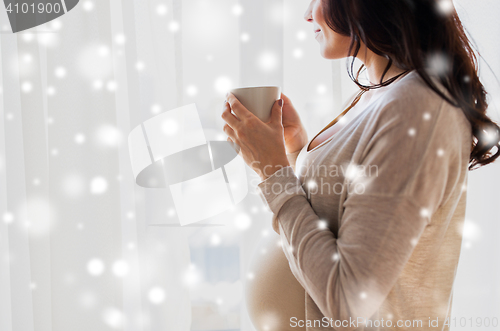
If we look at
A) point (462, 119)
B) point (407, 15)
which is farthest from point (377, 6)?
point (462, 119)

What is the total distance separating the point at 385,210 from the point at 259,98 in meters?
0.30

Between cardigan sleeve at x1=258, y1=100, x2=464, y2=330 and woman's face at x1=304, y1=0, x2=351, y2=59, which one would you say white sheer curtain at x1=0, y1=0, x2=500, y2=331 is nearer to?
woman's face at x1=304, y1=0, x2=351, y2=59

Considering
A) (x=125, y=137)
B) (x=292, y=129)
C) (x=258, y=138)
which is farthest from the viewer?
(x=125, y=137)

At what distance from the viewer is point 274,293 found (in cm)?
63

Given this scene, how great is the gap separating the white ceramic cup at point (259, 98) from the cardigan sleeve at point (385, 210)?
212 mm

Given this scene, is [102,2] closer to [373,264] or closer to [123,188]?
[123,188]

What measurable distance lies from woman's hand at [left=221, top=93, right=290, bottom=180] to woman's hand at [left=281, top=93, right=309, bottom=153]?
0.17 meters

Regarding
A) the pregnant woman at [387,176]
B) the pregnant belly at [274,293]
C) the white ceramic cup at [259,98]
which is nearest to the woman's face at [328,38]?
the pregnant woman at [387,176]

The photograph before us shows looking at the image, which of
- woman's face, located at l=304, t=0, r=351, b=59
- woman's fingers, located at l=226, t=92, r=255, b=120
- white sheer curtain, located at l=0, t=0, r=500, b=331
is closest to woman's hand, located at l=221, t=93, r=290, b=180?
woman's fingers, located at l=226, t=92, r=255, b=120

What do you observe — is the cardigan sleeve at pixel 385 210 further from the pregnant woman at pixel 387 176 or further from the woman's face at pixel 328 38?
the woman's face at pixel 328 38

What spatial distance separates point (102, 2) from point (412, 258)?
0.99 metres

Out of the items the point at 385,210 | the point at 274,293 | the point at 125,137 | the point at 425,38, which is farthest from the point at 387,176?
the point at 125,137

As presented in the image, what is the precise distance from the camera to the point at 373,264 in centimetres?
42

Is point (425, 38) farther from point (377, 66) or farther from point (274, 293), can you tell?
point (274, 293)
